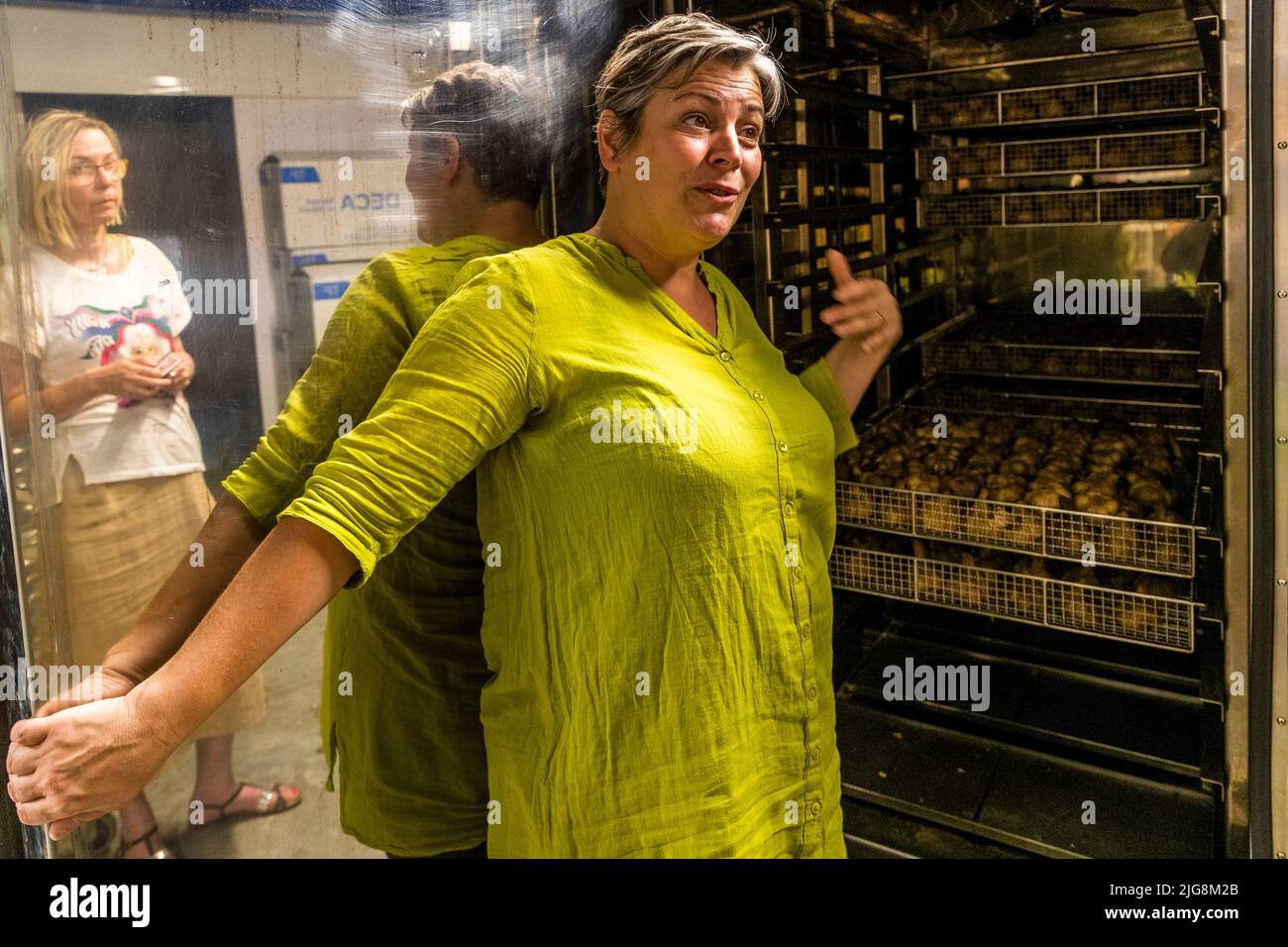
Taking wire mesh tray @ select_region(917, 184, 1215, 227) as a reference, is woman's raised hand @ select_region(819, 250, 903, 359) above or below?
below

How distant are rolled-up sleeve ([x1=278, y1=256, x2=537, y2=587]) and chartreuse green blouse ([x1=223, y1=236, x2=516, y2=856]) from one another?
9.3 inches

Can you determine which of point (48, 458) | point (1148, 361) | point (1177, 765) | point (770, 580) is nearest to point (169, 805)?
point (48, 458)

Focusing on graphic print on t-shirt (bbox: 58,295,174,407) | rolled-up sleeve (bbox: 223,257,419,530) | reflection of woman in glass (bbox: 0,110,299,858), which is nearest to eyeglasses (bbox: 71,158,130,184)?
reflection of woman in glass (bbox: 0,110,299,858)

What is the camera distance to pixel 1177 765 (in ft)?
6.88

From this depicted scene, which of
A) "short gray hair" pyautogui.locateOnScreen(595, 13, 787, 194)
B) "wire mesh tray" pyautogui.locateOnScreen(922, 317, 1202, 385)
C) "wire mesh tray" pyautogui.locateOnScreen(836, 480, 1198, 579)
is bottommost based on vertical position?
"wire mesh tray" pyautogui.locateOnScreen(836, 480, 1198, 579)

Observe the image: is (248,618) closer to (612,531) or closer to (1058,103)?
(612,531)

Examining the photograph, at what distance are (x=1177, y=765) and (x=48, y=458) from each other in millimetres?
2105

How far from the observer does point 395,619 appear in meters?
1.52

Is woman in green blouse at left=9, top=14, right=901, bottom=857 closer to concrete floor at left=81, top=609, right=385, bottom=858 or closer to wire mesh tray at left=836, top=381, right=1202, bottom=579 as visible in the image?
concrete floor at left=81, top=609, right=385, bottom=858

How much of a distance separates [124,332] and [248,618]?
20.7 inches

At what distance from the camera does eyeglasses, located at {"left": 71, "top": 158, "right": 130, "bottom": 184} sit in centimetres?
140

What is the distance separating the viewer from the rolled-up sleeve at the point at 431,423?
45.4 inches

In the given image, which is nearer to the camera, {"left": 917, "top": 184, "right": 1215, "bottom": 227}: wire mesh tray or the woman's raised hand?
the woman's raised hand
